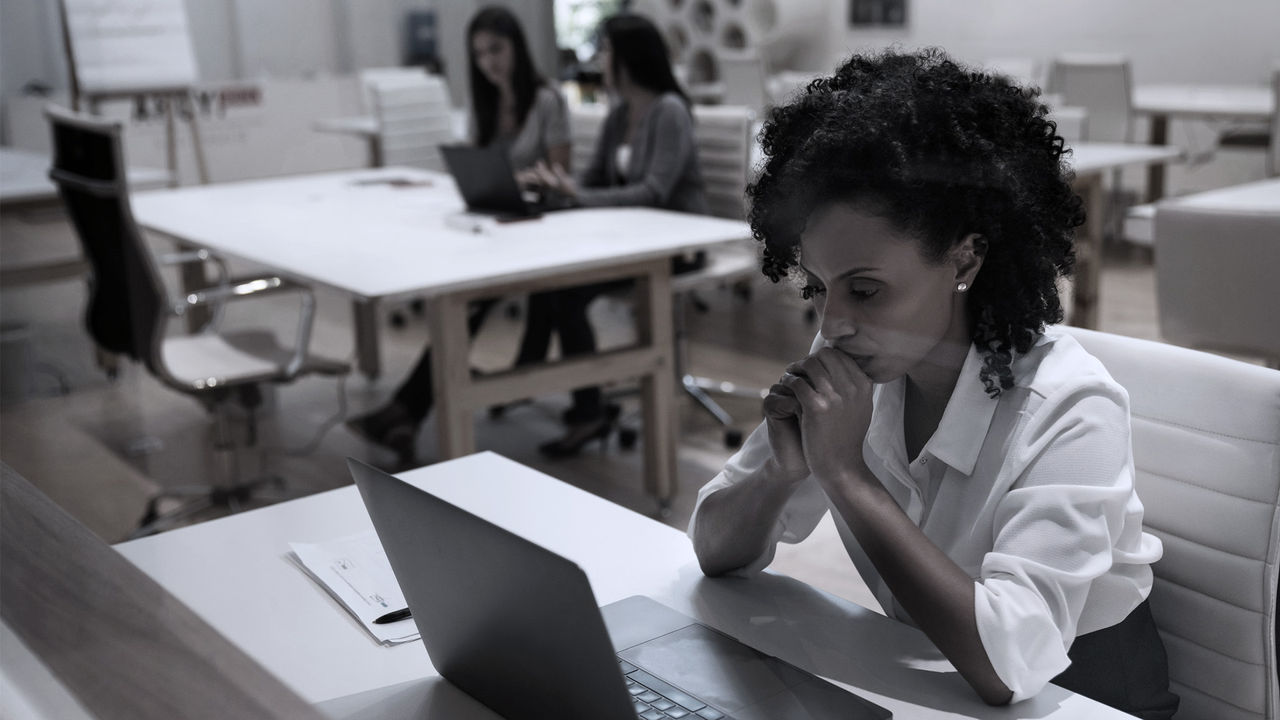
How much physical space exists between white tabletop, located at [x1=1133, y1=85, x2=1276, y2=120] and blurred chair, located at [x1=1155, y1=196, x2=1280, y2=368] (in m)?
0.28

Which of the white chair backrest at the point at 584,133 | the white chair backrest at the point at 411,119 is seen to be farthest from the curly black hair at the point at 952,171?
the white chair backrest at the point at 411,119

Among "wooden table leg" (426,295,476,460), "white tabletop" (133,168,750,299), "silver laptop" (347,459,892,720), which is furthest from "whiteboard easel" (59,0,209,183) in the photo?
"silver laptop" (347,459,892,720)

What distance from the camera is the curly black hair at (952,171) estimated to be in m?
0.84

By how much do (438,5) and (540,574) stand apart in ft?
16.1

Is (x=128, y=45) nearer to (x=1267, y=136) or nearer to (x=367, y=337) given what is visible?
(x=367, y=337)

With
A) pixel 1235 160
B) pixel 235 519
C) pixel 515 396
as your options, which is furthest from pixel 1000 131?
pixel 1235 160

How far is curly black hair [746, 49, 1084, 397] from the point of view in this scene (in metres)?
0.84

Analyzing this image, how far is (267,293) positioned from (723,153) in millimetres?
1286

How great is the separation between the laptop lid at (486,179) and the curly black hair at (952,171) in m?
1.94

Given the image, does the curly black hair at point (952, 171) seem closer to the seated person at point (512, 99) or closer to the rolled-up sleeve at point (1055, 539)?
the rolled-up sleeve at point (1055, 539)

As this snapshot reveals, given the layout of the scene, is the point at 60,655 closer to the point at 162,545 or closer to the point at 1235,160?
the point at 162,545

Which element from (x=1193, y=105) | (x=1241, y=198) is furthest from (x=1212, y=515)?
(x=1193, y=105)

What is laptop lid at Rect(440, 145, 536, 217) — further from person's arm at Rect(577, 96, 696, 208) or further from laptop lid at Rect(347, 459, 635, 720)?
laptop lid at Rect(347, 459, 635, 720)

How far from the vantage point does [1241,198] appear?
228 cm
